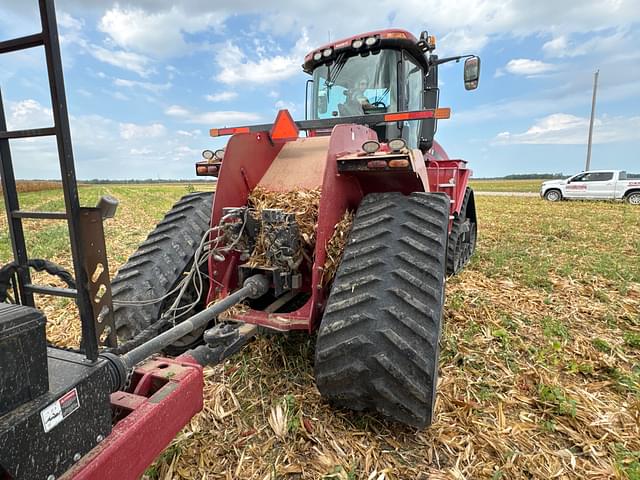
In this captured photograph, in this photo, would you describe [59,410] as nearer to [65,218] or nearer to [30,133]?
[65,218]

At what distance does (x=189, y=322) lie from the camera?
82.0 inches

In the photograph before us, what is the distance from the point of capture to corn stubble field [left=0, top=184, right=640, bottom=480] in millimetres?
2051

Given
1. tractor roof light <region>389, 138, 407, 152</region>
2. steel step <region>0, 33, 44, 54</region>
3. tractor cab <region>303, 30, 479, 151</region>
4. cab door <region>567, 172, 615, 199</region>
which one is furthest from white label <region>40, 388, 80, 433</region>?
cab door <region>567, 172, 615, 199</region>

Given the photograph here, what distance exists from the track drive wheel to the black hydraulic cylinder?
3057 millimetres

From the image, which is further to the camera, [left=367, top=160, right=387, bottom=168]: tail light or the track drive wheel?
the track drive wheel

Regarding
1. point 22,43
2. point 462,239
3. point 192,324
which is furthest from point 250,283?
point 462,239

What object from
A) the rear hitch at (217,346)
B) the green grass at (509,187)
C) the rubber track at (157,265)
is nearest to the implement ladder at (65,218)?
the rear hitch at (217,346)

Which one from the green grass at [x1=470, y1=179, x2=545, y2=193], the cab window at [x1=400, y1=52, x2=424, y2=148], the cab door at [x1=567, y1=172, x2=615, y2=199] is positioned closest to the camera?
the cab window at [x1=400, y1=52, x2=424, y2=148]

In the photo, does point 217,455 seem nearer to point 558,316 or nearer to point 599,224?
point 558,316

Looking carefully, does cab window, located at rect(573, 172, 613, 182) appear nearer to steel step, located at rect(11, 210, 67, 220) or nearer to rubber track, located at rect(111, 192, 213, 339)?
rubber track, located at rect(111, 192, 213, 339)

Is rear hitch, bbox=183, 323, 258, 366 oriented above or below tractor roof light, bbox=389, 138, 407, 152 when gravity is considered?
below

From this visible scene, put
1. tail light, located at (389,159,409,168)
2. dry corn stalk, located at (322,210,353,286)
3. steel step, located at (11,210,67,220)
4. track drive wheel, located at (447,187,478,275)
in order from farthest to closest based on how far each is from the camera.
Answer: track drive wheel, located at (447,187,478,275), dry corn stalk, located at (322,210,353,286), tail light, located at (389,159,409,168), steel step, located at (11,210,67,220)

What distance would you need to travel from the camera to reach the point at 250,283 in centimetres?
272

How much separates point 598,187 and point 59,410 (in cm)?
2248
